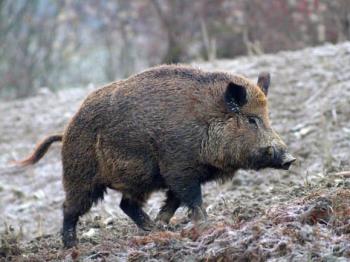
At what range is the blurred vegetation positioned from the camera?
18766 millimetres

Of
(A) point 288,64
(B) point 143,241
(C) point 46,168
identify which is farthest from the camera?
(A) point 288,64

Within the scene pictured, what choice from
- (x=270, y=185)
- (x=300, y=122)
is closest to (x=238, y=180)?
(x=270, y=185)

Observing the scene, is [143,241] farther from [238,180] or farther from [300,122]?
[300,122]

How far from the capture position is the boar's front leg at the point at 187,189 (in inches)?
276

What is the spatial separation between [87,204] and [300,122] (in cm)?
420

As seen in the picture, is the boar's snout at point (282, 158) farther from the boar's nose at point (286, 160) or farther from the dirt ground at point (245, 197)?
the dirt ground at point (245, 197)

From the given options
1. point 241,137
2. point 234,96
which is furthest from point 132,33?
point 241,137

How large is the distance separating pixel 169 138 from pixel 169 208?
656mm

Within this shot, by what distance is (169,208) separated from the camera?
7.41 metres

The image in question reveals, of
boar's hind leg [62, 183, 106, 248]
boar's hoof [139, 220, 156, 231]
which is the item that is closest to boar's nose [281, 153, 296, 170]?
boar's hoof [139, 220, 156, 231]

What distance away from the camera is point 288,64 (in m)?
12.8

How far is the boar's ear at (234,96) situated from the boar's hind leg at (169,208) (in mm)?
810

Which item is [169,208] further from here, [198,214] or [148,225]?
[198,214]

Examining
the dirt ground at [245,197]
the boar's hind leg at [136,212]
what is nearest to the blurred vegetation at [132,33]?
the dirt ground at [245,197]
